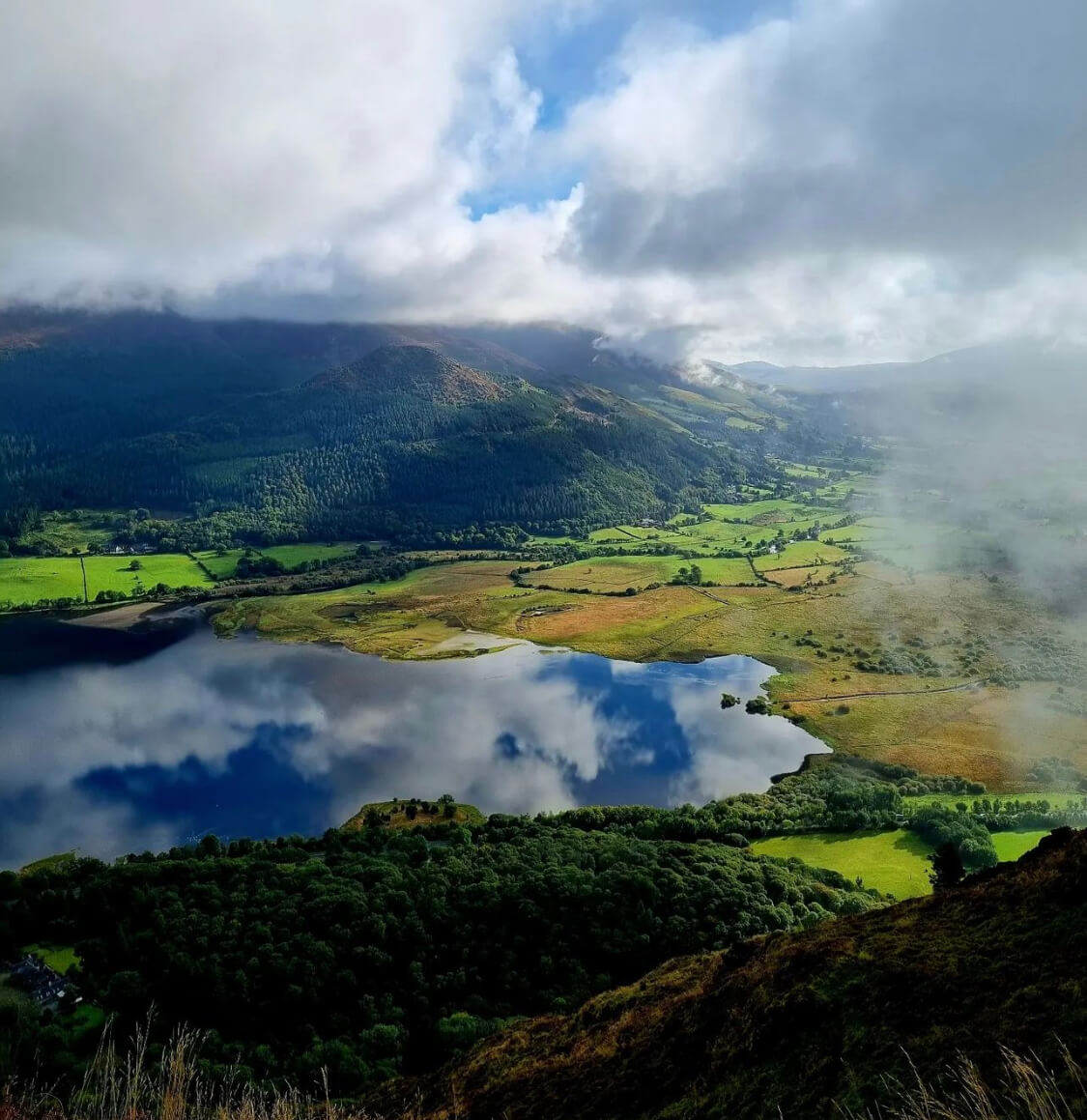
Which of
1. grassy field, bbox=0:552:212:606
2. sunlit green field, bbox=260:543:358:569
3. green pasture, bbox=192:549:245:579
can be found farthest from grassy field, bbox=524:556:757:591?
grassy field, bbox=0:552:212:606

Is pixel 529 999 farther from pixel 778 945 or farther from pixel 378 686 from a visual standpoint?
pixel 378 686

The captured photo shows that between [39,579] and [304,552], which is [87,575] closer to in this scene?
[39,579]

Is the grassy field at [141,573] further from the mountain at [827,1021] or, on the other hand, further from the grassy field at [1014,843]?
the mountain at [827,1021]

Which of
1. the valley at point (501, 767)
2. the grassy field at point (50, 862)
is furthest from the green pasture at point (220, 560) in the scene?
the grassy field at point (50, 862)

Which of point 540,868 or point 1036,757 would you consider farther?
point 1036,757

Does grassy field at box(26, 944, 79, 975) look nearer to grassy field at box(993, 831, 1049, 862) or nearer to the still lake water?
the still lake water

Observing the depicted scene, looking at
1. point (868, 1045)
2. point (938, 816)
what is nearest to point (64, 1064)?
point (868, 1045)
